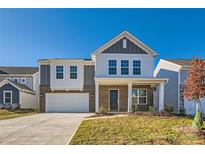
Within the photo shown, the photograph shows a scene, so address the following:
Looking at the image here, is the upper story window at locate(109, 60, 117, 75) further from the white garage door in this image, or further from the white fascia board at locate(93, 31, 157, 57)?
the white garage door

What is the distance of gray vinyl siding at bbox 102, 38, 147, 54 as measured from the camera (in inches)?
891

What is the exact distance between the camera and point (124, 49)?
74.5ft

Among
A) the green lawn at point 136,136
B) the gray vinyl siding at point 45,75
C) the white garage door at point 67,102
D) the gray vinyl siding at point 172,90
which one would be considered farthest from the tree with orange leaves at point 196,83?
the gray vinyl siding at point 45,75

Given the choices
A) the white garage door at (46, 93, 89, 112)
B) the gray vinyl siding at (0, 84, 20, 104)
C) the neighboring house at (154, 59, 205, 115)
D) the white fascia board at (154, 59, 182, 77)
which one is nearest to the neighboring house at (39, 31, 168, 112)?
the white garage door at (46, 93, 89, 112)

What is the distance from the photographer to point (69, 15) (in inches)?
564

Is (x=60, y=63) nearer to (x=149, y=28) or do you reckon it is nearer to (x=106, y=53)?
(x=106, y=53)

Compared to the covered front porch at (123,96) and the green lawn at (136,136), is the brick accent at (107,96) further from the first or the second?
the green lawn at (136,136)

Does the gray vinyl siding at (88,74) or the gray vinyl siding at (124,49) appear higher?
the gray vinyl siding at (124,49)

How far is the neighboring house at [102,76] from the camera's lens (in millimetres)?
22562

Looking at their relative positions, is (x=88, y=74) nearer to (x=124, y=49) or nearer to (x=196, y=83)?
(x=124, y=49)

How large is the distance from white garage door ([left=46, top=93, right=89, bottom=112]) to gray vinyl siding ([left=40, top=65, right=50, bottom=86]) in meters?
1.15

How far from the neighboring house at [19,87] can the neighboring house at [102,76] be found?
591cm

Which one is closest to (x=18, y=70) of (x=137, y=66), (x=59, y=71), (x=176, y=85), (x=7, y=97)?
(x=7, y=97)
